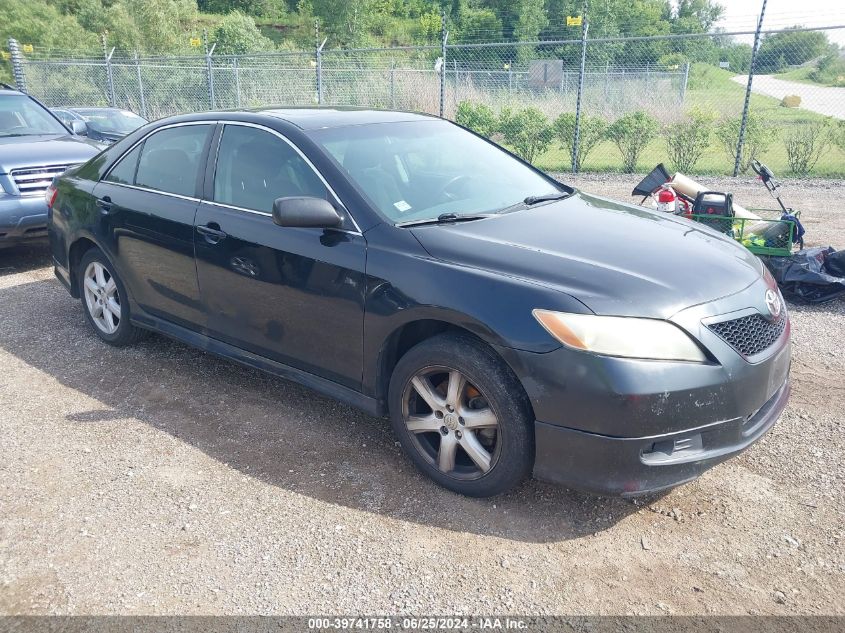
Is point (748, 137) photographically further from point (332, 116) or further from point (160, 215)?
point (160, 215)

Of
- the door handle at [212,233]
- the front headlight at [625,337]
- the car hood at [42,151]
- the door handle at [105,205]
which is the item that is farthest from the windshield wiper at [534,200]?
the car hood at [42,151]

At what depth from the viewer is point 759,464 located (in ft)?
11.7

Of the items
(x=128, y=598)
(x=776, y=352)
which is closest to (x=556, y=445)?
(x=776, y=352)

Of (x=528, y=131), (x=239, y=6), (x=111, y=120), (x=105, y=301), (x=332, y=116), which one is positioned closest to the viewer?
(x=332, y=116)

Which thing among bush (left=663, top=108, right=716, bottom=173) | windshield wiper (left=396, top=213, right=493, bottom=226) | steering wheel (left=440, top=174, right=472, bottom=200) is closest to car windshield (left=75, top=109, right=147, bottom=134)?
bush (left=663, top=108, right=716, bottom=173)

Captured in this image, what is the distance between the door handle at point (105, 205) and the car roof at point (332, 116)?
127 cm

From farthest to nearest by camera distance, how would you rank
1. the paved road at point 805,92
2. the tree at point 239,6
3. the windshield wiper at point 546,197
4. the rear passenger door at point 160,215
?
the tree at point 239,6
the paved road at point 805,92
the rear passenger door at point 160,215
the windshield wiper at point 546,197

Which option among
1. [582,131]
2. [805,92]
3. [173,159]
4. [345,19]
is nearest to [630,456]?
[173,159]

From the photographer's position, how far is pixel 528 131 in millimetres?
14328

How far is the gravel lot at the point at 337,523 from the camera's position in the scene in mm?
2684

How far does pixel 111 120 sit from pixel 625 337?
1349 cm

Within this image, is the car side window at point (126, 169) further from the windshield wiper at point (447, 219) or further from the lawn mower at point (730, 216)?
the lawn mower at point (730, 216)

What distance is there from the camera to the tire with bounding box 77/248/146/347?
4988 millimetres

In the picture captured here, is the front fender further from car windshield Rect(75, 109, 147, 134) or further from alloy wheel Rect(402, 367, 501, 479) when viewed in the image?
car windshield Rect(75, 109, 147, 134)
